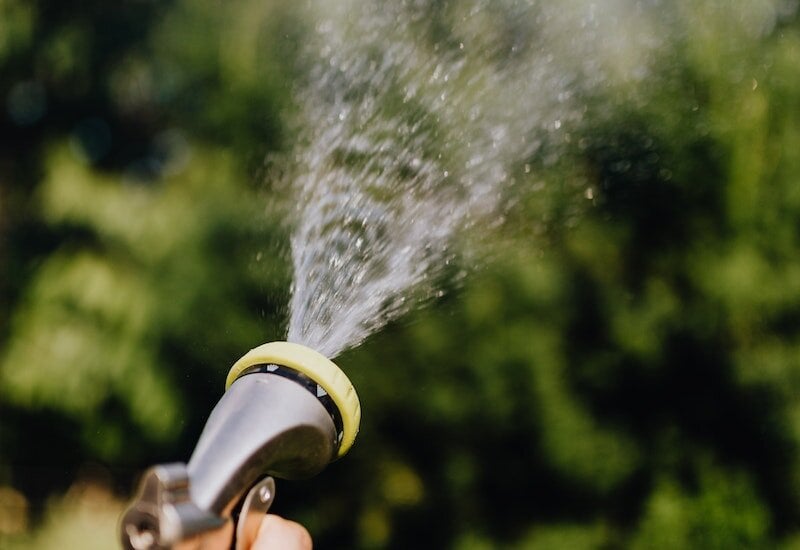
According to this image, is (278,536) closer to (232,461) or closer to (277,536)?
(277,536)

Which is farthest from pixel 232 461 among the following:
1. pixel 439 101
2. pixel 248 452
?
pixel 439 101

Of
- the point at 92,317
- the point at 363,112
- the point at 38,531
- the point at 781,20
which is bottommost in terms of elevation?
the point at 38,531

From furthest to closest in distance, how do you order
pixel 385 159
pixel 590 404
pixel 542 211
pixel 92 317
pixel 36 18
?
pixel 36 18, pixel 92 317, pixel 590 404, pixel 542 211, pixel 385 159

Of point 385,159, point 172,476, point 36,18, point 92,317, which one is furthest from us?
point 36,18

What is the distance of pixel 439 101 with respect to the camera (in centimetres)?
193

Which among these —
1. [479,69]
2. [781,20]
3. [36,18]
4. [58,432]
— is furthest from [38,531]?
[781,20]

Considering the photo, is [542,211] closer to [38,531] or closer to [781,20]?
[781,20]

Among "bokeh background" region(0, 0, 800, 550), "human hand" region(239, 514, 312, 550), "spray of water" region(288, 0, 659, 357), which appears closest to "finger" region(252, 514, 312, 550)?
"human hand" region(239, 514, 312, 550)

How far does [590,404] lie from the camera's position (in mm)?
2242

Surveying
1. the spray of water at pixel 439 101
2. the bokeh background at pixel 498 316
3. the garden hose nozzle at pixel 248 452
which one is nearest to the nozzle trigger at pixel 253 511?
the garden hose nozzle at pixel 248 452

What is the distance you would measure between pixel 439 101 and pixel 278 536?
1379 millimetres

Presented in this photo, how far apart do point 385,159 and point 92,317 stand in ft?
5.17

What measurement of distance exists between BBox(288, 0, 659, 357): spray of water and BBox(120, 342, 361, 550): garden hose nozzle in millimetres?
555

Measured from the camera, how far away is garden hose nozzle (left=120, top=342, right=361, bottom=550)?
57 centimetres
